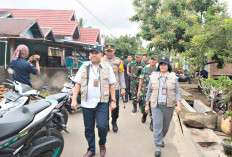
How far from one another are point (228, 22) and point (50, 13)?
16534mm

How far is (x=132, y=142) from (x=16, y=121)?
2.57 meters

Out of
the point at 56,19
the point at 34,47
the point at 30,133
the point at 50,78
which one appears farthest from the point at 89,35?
the point at 30,133

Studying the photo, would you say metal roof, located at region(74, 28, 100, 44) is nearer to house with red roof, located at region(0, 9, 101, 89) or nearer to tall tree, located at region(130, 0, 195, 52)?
house with red roof, located at region(0, 9, 101, 89)

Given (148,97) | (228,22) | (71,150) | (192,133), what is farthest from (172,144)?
(228,22)

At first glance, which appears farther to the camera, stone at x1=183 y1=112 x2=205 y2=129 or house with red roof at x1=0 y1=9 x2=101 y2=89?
house with red roof at x1=0 y1=9 x2=101 y2=89

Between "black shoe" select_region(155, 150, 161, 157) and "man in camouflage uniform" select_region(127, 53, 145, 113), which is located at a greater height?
"man in camouflage uniform" select_region(127, 53, 145, 113)

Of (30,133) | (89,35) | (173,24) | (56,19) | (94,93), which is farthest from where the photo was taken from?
(89,35)

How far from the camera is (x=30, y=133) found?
2881 millimetres

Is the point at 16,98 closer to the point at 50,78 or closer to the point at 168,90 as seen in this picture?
the point at 168,90

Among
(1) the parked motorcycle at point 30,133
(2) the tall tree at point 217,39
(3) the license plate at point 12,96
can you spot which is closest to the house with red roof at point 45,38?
(3) the license plate at point 12,96

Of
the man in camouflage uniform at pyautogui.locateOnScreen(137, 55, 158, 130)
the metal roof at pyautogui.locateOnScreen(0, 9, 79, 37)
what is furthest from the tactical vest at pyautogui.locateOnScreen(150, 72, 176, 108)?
the metal roof at pyautogui.locateOnScreen(0, 9, 79, 37)

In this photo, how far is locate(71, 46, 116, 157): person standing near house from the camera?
3520mm

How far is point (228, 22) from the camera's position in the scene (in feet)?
20.3

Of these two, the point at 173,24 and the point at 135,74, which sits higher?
the point at 173,24
